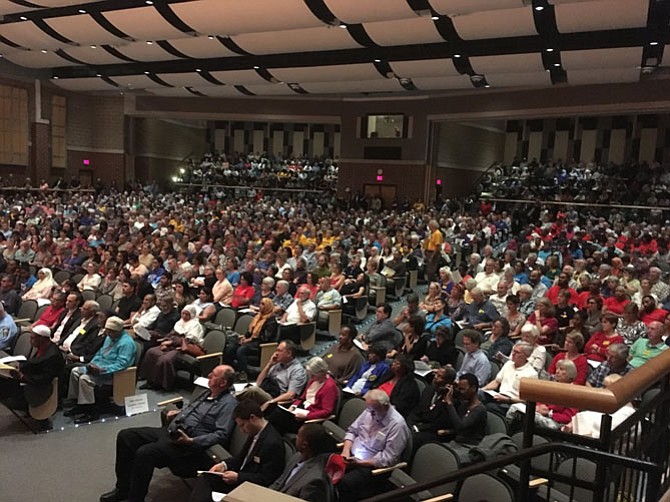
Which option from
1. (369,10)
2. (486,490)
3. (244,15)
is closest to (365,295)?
(486,490)

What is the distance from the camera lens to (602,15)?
1176 centimetres

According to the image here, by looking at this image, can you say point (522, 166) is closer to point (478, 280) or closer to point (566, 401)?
point (478, 280)

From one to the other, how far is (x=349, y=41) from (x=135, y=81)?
10554 mm

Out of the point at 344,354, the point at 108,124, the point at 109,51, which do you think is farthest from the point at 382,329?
the point at 108,124

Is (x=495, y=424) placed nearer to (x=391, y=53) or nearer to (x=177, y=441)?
(x=177, y=441)

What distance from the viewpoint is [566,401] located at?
1836mm

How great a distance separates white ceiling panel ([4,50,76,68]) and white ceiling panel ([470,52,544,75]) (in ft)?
48.6

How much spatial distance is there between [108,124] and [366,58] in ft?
50.2

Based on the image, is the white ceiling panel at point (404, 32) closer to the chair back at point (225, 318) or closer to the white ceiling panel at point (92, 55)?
the chair back at point (225, 318)

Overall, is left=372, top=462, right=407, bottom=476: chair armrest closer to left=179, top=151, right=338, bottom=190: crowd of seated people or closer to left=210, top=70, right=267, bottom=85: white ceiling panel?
left=210, top=70, right=267, bottom=85: white ceiling panel

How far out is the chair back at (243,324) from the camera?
7.23 metres

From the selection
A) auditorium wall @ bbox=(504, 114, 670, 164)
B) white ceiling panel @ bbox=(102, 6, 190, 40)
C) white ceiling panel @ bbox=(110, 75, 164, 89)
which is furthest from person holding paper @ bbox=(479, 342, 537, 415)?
white ceiling panel @ bbox=(110, 75, 164, 89)

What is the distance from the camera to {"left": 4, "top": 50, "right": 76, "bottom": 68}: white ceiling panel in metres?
20.7

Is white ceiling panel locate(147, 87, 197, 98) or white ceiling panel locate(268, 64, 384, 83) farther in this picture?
white ceiling panel locate(147, 87, 197, 98)
